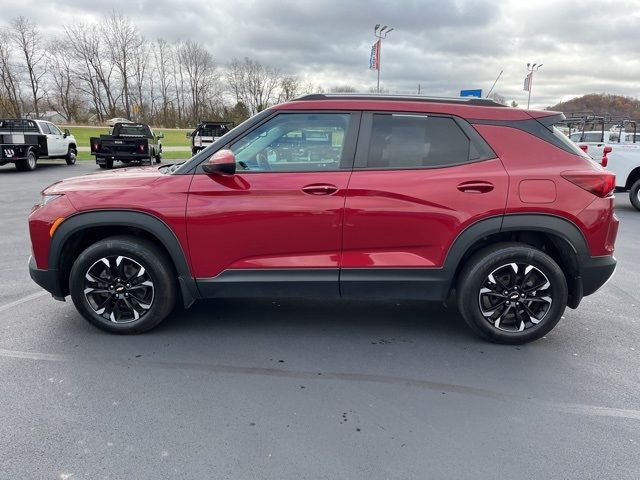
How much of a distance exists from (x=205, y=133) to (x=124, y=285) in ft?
63.7

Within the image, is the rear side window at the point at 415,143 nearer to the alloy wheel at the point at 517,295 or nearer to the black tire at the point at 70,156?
the alloy wheel at the point at 517,295

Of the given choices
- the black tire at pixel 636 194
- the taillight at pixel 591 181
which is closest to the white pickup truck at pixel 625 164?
the black tire at pixel 636 194

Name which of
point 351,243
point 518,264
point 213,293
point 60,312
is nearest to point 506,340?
point 518,264

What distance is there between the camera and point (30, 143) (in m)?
17.0

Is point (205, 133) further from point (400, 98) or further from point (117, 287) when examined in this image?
point (400, 98)

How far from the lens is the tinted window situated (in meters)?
3.41

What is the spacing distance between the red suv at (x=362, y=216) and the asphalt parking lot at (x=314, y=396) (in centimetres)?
40

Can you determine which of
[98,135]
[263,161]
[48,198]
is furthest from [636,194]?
[98,135]

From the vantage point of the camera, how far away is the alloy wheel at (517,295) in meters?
3.49

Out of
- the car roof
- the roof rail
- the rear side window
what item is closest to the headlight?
the car roof

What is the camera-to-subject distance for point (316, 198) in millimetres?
3316

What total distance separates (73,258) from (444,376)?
3.01 m

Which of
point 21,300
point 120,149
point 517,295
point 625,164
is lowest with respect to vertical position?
point 21,300

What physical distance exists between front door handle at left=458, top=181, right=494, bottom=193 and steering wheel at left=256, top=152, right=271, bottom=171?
4.67 ft
